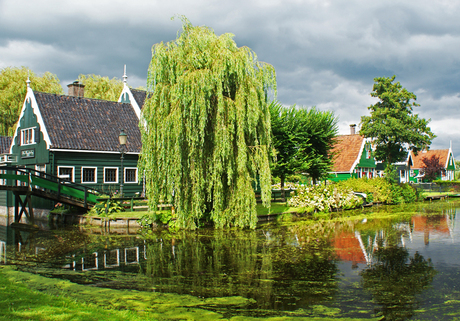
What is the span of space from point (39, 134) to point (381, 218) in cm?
2180

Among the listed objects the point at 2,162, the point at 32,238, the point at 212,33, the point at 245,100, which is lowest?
the point at 32,238

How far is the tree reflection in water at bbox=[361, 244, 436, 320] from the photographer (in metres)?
6.93

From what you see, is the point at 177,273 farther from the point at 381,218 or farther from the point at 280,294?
the point at 381,218

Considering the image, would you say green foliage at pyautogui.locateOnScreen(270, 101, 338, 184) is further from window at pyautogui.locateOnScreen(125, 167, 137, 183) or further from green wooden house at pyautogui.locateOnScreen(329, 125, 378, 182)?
green wooden house at pyautogui.locateOnScreen(329, 125, 378, 182)

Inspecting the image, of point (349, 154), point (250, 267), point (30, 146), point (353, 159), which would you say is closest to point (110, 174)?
point (30, 146)

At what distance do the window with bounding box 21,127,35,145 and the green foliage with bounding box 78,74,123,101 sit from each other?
53.0 ft

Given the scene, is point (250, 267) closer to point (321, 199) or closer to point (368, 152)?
point (321, 199)

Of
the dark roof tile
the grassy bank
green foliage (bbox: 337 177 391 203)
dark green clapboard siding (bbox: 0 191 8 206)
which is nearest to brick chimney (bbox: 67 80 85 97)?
the dark roof tile

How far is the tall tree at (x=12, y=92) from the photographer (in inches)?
1415

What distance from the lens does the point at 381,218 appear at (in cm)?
2214

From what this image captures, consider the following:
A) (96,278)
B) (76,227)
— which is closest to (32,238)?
(76,227)

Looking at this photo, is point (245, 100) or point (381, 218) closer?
point (245, 100)

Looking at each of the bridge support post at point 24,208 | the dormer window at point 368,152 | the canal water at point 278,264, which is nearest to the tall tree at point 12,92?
the bridge support post at point 24,208

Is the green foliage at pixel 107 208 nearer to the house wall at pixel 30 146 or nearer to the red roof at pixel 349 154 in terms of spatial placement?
the house wall at pixel 30 146
